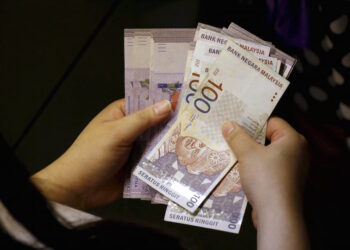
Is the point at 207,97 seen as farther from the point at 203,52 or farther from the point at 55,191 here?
the point at 55,191

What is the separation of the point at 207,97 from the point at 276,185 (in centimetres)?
30

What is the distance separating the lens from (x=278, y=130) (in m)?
0.99

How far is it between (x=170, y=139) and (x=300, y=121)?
58cm

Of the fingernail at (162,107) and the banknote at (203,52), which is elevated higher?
the banknote at (203,52)

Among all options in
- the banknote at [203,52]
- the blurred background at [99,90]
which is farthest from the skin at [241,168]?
the blurred background at [99,90]

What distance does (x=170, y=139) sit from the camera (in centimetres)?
106

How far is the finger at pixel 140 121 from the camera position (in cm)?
97

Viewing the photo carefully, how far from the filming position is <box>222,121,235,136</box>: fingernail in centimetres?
101

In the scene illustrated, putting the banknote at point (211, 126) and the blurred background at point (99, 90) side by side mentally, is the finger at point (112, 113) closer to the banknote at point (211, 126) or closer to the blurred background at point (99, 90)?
the banknote at point (211, 126)

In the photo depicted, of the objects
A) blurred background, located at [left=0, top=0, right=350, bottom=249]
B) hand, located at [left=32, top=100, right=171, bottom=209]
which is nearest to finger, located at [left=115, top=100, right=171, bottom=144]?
hand, located at [left=32, top=100, right=171, bottom=209]

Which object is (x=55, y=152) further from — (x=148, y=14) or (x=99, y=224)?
(x=99, y=224)

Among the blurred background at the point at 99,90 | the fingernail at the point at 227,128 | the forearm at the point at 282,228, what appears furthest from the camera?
the blurred background at the point at 99,90

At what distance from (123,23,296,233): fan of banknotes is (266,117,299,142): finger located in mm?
21

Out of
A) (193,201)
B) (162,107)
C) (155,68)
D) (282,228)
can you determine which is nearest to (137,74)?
(155,68)
